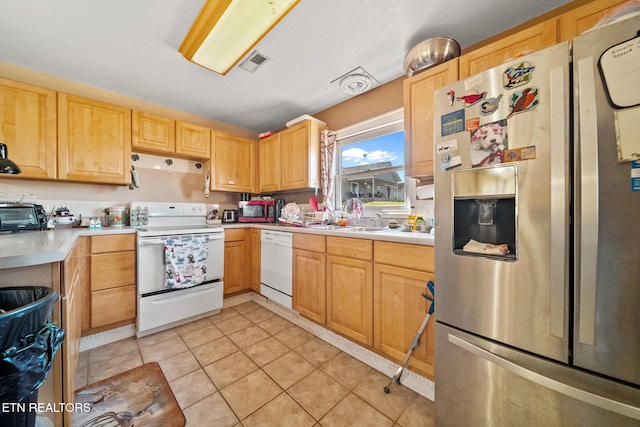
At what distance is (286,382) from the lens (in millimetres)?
1482

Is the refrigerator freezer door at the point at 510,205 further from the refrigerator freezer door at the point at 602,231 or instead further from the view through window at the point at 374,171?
the view through window at the point at 374,171

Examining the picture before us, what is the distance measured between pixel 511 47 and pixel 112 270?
11.0ft

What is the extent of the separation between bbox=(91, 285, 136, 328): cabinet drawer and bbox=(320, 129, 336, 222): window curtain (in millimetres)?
2036

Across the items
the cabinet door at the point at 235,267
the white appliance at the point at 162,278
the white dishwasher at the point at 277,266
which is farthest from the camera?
the cabinet door at the point at 235,267

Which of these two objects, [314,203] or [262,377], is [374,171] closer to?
[314,203]

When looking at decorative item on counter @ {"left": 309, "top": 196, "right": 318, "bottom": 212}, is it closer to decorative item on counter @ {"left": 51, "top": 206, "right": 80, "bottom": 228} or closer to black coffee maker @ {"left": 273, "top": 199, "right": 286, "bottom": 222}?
black coffee maker @ {"left": 273, "top": 199, "right": 286, "bottom": 222}

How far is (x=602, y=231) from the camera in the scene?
27.5 inches

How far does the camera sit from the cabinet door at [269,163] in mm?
Answer: 3059

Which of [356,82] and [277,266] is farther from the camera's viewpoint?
[277,266]

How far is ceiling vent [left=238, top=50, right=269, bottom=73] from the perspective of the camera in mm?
1876

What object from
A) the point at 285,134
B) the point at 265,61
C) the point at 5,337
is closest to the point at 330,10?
the point at 265,61

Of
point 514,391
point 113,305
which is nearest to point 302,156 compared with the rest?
point 113,305

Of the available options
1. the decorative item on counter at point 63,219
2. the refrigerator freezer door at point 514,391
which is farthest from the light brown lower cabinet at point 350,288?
the decorative item on counter at point 63,219

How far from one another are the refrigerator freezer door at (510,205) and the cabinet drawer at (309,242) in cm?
101
